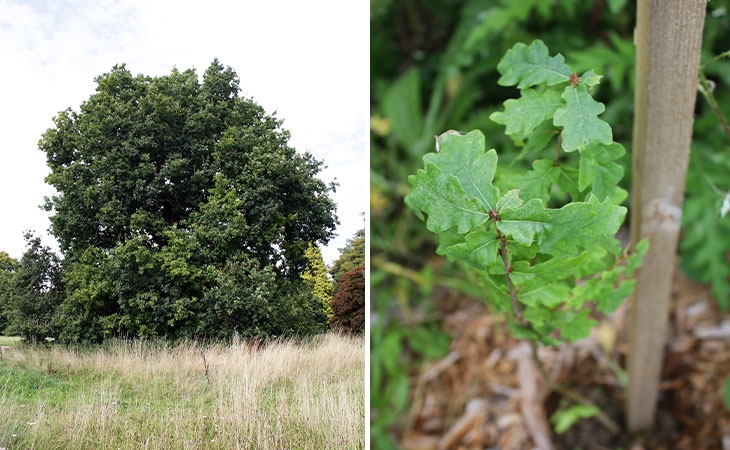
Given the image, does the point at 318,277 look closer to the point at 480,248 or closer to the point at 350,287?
the point at 350,287

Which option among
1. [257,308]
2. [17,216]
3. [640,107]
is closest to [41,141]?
[17,216]

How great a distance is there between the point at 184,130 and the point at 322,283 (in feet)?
2.15

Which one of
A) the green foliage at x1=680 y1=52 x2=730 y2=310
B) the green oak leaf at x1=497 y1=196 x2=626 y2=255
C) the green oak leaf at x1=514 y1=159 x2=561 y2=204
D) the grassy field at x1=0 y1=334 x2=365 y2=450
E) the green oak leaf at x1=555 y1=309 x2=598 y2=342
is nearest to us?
Result: the green oak leaf at x1=497 y1=196 x2=626 y2=255

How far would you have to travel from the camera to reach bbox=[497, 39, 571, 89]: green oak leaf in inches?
20.9

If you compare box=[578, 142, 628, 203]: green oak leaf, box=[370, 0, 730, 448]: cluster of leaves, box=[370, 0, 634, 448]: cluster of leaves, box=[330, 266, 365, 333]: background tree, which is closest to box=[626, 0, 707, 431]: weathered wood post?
box=[578, 142, 628, 203]: green oak leaf

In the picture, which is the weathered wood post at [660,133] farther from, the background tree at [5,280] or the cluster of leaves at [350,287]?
the background tree at [5,280]

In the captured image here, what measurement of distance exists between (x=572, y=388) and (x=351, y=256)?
Answer: 0.85m

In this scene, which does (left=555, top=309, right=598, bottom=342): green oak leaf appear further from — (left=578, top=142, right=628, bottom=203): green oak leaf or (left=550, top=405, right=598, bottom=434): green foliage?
(left=550, top=405, right=598, bottom=434): green foliage

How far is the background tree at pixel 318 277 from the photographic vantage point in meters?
1.72

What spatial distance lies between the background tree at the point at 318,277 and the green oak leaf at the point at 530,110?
1245mm

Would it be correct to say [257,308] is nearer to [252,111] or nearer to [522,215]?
[252,111]

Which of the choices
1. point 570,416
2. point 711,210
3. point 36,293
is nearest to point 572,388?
point 570,416

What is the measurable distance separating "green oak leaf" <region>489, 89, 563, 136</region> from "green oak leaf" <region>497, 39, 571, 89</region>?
0.05ft

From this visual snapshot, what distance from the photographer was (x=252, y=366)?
1611 mm
